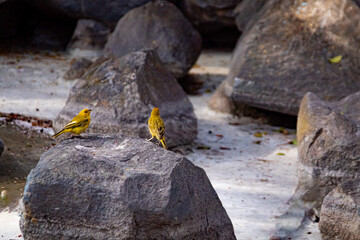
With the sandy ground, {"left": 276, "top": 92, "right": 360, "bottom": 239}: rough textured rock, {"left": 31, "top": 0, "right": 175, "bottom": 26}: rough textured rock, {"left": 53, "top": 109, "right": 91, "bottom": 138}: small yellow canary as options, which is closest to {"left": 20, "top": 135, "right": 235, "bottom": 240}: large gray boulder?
{"left": 53, "top": 109, "right": 91, "bottom": 138}: small yellow canary

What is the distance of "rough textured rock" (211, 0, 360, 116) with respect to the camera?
7.61 meters

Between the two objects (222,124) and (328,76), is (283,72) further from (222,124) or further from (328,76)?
(222,124)

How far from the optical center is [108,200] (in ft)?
10.8

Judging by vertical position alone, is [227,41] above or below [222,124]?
below

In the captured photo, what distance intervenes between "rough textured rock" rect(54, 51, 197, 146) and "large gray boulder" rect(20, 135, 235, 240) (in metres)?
2.79

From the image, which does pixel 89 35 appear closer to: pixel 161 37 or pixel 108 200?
pixel 161 37

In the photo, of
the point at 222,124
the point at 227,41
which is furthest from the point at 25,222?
the point at 227,41

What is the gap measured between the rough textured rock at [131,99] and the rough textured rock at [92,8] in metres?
4.34

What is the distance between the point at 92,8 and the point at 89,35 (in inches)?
21.1

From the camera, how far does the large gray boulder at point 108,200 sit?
3264mm

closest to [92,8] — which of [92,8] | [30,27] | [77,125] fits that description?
[92,8]

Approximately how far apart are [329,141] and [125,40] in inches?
201

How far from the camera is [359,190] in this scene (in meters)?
4.94

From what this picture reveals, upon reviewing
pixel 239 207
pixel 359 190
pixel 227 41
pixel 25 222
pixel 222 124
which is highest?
pixel 25 222
